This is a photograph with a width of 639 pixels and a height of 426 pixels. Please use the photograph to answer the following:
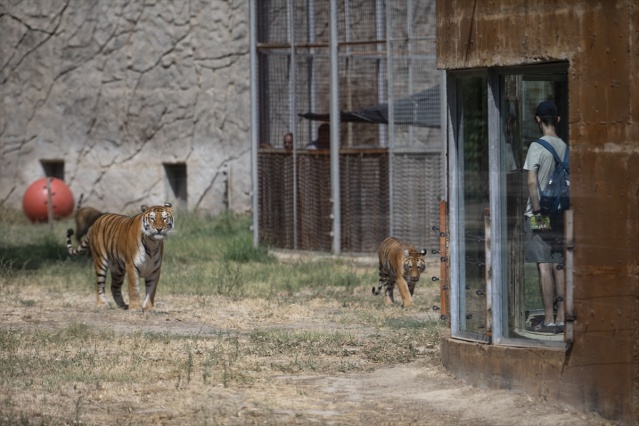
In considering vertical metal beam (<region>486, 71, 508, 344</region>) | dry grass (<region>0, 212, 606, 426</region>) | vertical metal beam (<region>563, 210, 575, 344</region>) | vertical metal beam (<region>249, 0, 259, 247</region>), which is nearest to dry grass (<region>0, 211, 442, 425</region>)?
dry grass (<region>0, 212, 606, 426</region>)

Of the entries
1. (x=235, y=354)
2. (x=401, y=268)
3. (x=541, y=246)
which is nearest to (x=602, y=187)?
(x=541, y=246)

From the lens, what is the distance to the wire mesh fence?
49.9 ft

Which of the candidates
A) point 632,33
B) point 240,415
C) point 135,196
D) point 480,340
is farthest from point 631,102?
point 135,196

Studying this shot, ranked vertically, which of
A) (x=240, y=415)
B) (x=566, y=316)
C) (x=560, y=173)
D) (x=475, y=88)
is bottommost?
(x=240, y=415)

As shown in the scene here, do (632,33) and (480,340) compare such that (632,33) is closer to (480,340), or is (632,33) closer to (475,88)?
(475,88)

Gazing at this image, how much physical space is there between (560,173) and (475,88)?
0.77 metres

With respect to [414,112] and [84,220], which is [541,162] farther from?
[84,220]

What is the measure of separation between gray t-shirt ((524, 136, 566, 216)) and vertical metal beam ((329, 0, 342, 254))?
7.43 metres

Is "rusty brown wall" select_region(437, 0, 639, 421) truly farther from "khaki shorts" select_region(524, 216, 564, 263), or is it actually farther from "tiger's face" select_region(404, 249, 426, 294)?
"tiger's face" select_region(404, 249, 426, 294)

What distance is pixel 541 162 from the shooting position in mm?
7926

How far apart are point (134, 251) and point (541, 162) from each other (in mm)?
5056

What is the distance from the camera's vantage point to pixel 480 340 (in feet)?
26.3

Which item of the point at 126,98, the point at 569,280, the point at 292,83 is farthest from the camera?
the point at 126,98

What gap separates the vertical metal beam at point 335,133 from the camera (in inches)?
599
